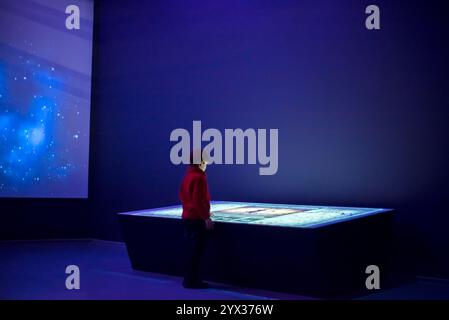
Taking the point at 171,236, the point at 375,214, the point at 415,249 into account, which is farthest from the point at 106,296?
the point at 415,249

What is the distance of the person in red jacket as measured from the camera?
15.6 ft

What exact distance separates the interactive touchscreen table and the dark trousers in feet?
0.58

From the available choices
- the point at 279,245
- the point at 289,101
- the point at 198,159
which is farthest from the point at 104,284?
the point at 289,101

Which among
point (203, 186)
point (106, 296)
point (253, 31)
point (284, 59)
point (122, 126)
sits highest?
point (253, 31)

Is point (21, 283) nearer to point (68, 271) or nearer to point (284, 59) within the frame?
point (68, 271)

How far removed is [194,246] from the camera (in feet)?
15.8

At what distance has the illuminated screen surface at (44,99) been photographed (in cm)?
752

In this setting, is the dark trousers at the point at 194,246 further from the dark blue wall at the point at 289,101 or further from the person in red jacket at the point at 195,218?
the dark blue wall at the point at 289,101

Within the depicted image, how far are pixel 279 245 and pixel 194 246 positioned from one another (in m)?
0.86

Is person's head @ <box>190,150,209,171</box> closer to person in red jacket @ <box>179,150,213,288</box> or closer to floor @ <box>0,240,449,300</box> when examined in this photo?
person in red jacket @ <box>179,150,213,288</box>

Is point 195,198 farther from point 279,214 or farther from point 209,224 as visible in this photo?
point 279,214

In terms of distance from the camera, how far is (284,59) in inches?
247

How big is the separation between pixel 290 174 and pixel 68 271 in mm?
2780

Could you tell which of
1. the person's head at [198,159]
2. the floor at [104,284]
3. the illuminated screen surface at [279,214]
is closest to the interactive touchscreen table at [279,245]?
the illuminated screen surface at [279,214]
